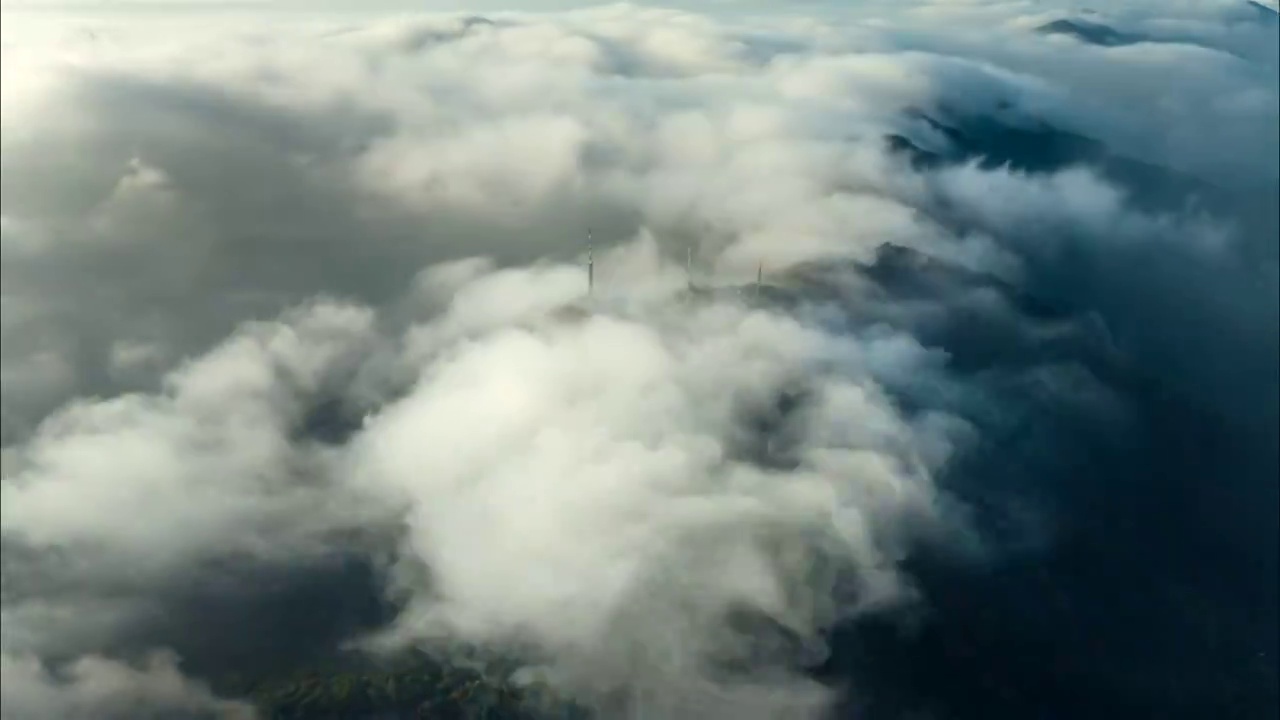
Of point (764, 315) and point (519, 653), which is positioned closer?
point (519, 653)

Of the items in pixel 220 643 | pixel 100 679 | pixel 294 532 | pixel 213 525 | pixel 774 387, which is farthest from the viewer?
pixel 774 387

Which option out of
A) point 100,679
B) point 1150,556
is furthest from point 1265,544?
point 100,679

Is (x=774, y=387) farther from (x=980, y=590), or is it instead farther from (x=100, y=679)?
(x=100, y=679)

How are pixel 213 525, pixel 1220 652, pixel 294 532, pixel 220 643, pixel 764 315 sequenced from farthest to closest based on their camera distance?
1. pixel 764 315
2. pixel 1220 652
3. pixel 294 532
4. pixel 213 525
5. pixel 220 643

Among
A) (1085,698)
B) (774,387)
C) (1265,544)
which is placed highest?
(774,387)

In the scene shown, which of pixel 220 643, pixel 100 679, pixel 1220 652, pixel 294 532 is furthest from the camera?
pixel 1220 652

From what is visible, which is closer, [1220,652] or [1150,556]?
[1220,652]

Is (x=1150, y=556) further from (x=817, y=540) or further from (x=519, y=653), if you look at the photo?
(x=519, y=653)

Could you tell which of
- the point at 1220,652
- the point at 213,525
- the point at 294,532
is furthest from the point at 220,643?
the point at 1220,652

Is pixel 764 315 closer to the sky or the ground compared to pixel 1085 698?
closer to the sky
